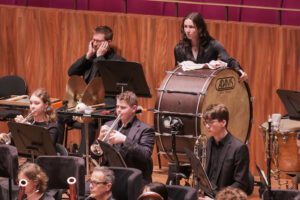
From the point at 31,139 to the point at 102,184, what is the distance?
3.63 ft

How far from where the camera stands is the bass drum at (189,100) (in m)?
5.68

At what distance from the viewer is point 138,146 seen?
4961mm

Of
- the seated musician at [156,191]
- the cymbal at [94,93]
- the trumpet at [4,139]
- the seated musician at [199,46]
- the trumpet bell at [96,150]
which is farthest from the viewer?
the cymbal at [94,93]

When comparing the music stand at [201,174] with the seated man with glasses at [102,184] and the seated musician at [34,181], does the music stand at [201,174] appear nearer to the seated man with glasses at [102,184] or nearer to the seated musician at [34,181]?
the seated man with glasses at [102,184]

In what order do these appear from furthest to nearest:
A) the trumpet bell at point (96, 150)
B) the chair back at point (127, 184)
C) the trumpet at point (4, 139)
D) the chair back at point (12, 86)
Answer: the chair back at point (12, 86) → the trumpet at point (4, 139) → the trumpet bell at point (96, 150) → the chair back at point (127, 184)

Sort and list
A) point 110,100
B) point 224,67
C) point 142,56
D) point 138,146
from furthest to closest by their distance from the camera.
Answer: point 142,56, point 110,100, point 224,67, point 138,146

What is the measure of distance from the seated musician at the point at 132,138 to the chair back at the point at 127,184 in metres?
0.44

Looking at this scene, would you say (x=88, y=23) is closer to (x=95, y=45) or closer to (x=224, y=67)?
(x=95, y=45)

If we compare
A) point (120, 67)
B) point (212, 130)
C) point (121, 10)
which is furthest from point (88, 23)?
point (212, 130)

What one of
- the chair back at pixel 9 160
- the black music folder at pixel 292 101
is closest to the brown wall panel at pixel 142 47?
the black music folder at pixel 292 101

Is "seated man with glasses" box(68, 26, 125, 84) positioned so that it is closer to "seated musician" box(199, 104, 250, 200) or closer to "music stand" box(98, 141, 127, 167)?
"music stand" box(98, 141, 127, 167)

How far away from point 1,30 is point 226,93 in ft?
10.6

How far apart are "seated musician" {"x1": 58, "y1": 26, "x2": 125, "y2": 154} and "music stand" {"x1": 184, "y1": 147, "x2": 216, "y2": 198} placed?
2.43 meters

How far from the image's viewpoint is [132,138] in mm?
5082
